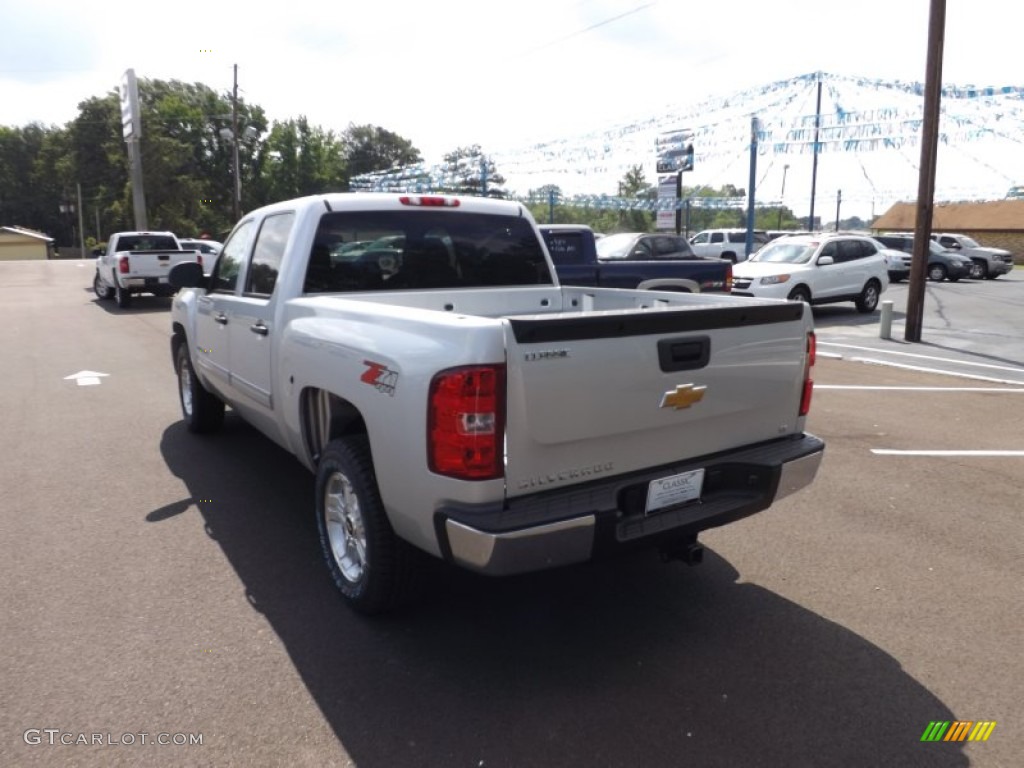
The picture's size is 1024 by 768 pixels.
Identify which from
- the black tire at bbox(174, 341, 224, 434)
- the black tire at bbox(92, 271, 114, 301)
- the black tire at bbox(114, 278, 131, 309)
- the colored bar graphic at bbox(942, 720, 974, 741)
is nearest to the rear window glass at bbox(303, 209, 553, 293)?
the black tire at bbox(174, 341, 224, 434)

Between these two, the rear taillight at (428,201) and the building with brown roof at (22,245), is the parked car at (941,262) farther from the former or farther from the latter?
the building with brown roof at (22,245)

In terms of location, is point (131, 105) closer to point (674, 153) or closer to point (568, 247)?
point (674, 153)

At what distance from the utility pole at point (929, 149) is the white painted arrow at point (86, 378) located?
12445mm

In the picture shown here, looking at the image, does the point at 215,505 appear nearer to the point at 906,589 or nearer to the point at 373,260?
the point at 373,260

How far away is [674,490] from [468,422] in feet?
3.30

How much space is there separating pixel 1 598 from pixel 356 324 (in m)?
2.21

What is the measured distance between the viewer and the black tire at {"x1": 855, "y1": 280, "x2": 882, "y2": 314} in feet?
58.3

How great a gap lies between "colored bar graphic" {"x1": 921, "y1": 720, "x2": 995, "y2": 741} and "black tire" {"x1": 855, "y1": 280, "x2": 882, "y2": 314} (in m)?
16.3

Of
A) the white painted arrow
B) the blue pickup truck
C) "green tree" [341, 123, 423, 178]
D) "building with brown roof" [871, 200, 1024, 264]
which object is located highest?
"green tree" [341, 123, 423, 178]

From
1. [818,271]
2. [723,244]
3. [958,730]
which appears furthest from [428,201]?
[723,244]

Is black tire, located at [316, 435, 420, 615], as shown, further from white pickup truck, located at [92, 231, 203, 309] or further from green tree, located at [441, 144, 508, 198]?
green tree, located at [441, 144, 508, 198]

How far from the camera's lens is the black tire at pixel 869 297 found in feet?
58.3

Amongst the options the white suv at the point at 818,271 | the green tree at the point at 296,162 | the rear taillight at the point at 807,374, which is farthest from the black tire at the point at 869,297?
the green tree at the point at 296,162

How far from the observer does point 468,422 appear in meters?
2.79
